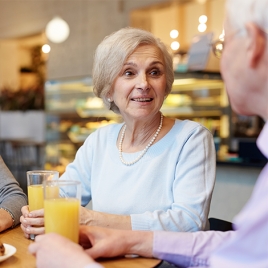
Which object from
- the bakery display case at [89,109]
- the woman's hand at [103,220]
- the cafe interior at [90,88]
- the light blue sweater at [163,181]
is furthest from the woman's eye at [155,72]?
the bakery display case at [89,109]

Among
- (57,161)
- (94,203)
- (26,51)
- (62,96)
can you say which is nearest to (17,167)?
(57,161)

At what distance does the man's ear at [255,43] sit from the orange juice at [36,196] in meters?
0.84

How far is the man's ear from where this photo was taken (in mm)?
976

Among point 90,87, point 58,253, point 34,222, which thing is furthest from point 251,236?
point 90,87

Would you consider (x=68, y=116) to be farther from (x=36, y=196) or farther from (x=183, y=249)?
(x=183, y=249)

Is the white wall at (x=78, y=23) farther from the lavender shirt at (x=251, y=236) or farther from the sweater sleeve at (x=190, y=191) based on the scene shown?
the lavender shirt at (x=251, y=236)

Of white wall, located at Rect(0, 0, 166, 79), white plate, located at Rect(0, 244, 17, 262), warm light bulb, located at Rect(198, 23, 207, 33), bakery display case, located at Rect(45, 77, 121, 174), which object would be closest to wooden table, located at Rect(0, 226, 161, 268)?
white plate, located at Rect(0, 244, 17, 262)

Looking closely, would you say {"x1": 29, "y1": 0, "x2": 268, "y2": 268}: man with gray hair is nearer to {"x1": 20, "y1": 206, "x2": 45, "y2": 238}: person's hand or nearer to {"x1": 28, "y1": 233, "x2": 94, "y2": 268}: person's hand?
{"x1": 28, "y1": 233, "x2": 94, "y2": 268}: person's hand

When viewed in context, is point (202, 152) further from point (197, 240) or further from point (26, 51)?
point (26, 51)

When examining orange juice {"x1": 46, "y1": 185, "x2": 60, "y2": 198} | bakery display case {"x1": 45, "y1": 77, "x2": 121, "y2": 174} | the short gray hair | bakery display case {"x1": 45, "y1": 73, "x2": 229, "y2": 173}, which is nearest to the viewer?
orange juice {"x1": 46, "y1": 185, "x2": 60, "y2": 198}

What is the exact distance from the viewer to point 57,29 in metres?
7.46

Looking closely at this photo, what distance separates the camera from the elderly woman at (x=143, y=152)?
5.52ft

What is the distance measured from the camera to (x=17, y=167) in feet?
27.1

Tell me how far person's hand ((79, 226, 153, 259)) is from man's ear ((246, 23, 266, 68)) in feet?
2.18
